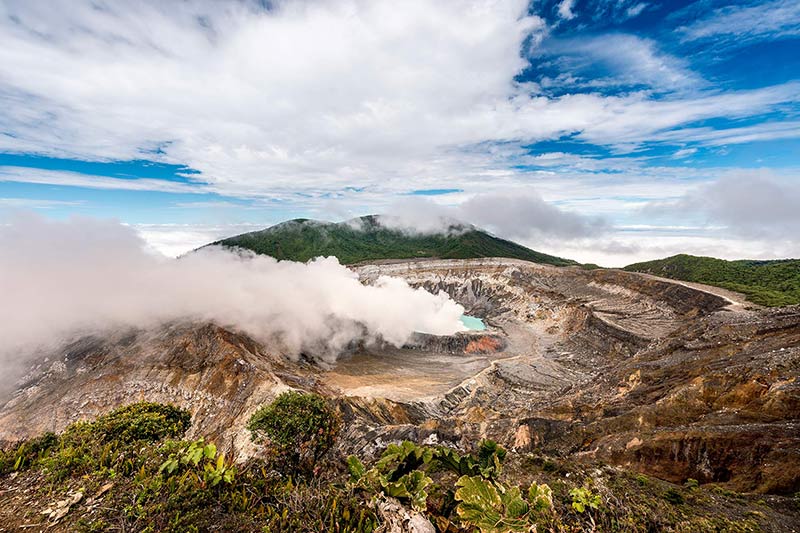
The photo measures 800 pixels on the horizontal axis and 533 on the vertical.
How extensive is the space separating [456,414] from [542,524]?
42780mm

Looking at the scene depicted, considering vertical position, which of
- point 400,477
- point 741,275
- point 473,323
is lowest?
point 473,323

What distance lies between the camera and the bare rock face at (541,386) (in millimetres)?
26094

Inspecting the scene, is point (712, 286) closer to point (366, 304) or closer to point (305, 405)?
point (366, 304)

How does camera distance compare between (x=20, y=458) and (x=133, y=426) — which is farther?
(x=133, y=426)

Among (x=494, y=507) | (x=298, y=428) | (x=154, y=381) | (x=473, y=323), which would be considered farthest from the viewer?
(x=473, y=323)

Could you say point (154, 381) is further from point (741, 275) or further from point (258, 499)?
point (741, 275)

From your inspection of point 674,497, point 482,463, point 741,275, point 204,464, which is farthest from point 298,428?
point 741,275

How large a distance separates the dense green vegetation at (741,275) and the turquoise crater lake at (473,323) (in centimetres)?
5484

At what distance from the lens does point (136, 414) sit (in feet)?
68.5

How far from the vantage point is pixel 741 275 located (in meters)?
97.8

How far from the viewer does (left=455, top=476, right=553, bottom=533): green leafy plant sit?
7.41m

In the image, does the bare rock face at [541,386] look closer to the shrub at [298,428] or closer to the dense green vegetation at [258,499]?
the shrub at [298,428]

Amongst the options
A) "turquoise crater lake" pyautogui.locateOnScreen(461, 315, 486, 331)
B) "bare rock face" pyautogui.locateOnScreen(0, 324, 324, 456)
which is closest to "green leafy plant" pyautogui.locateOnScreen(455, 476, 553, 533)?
"bare rock face" pyautogui.locateOnScreen(0, 324, 324, 456)

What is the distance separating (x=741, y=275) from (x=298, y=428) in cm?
12430
